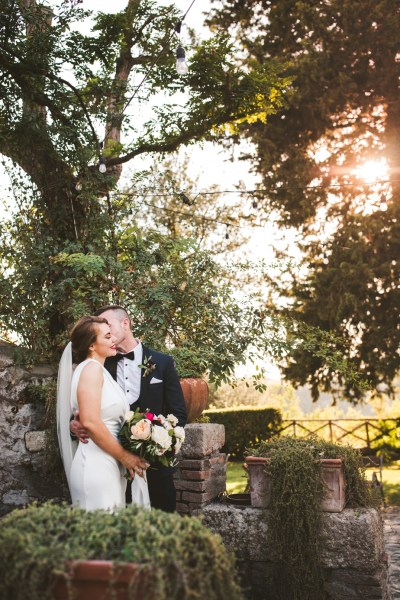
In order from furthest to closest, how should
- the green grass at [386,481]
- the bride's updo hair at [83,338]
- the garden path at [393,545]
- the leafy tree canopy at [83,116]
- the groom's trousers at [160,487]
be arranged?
the green grass at [386,481] → the leafy tree canopy at [83,116] → the garden path at [393,545] → the groom's trousers at [160,487] → the bride's updo hair at [83,338]

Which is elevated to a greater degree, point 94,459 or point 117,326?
point 117,326

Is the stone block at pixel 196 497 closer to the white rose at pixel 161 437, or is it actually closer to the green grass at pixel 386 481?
the white rose at pixel 161 437

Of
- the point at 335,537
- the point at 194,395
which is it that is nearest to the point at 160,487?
the point at 194,395

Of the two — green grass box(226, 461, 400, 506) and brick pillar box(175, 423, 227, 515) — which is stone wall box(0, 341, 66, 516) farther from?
green grass box(226, 461, 400, 506)

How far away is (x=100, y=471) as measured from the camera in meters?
2.91

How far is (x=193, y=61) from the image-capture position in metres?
7.35

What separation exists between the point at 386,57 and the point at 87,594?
38.2 feet

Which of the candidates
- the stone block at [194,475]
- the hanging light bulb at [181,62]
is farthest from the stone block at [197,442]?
the hanging light bulb at [181,62]

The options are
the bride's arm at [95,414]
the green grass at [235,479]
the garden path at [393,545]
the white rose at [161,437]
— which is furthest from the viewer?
the green grass at [235,479]

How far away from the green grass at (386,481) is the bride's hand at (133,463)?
5.72 m

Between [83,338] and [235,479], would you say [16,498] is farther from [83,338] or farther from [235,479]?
[235,479]

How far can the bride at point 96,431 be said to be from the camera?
287 cm

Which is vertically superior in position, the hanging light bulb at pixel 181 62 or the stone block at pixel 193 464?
the hanging light bulb at pixel 181 62

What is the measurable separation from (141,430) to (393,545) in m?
4.29
